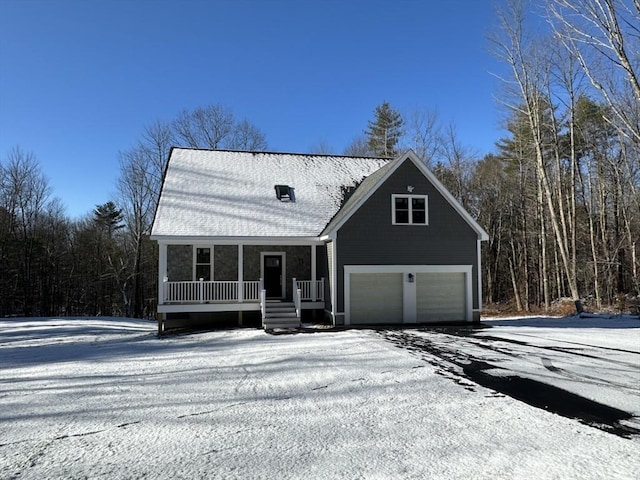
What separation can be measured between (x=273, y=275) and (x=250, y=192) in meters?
3.61

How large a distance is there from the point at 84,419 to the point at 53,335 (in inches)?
439

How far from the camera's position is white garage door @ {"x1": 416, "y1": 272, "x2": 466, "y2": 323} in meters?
14.2

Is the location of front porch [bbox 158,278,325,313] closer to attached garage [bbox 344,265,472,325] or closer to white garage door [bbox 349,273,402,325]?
white garage door [bbox 349,273,402,325]

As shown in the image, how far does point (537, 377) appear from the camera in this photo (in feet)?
21.5

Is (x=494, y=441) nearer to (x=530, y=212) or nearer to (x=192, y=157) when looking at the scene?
(x=192, y=157)

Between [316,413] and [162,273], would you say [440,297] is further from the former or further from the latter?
[316,413]

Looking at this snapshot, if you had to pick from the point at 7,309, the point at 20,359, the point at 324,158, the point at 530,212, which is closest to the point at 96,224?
the point at 7,309

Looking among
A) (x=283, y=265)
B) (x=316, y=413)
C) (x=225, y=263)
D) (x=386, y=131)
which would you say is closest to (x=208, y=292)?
(x=225, y=263)

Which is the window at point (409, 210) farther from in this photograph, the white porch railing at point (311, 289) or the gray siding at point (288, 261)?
the gray siding at point (288, 261)

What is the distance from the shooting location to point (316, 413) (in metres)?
4.89

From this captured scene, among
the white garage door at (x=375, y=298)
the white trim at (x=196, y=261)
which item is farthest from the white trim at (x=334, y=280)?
the white trim at (x=196, y=261)

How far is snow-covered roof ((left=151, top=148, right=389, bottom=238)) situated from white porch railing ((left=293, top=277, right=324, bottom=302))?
1.81 metres

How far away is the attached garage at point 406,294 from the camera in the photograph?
45.1ft

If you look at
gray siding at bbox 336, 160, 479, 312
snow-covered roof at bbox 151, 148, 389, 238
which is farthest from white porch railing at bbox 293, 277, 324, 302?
snow-covered roof at bbox 151, 148, 389, 238
